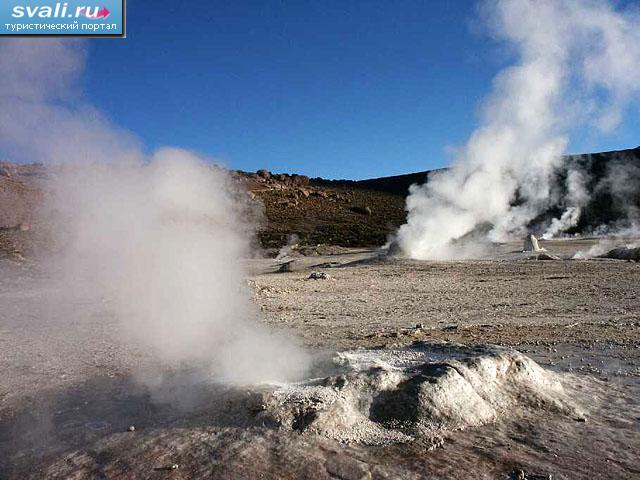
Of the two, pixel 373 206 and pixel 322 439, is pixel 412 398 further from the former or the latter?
pixel 373 206

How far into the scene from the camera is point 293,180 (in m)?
94.7

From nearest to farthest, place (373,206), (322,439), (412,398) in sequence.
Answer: (322,439) → (412,398) → (373,206)

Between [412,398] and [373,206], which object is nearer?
[412,398]

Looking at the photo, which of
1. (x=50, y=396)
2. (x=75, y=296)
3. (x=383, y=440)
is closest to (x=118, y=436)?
(x=50, y=396)

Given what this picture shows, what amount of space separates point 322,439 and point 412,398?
2.87 feet

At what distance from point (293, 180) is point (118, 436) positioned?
300 ft

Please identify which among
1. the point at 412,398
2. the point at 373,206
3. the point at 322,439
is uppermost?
the point at 373,206

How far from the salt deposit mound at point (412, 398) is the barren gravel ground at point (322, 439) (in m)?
0.14

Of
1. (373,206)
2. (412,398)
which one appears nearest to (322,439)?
(412,398)

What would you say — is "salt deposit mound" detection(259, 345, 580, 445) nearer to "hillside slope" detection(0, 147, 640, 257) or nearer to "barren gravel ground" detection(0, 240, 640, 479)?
"barren gravel ground" detection(0, 240, 640, 479)

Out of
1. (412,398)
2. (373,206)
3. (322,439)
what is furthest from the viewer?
(373,206)

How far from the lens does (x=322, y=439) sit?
3.96 m

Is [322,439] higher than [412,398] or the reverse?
the reverse

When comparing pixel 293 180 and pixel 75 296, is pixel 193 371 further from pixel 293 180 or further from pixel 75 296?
pixel 293 180
